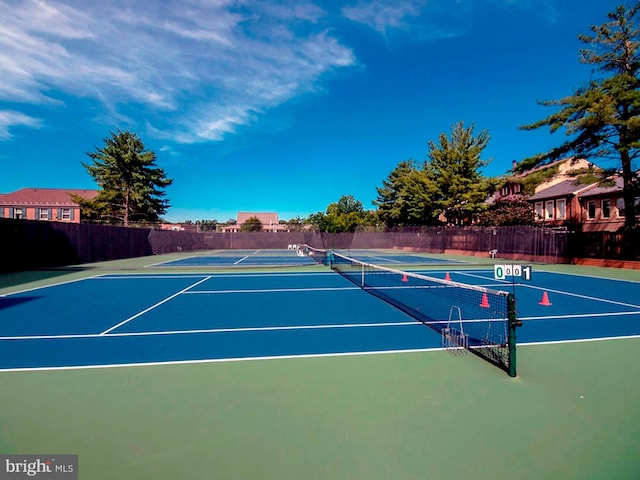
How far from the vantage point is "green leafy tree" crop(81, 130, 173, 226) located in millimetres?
41997

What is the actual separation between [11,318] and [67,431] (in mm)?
6208

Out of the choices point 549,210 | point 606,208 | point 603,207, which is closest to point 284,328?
point 606,208

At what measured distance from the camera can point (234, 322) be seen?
23.2 feet

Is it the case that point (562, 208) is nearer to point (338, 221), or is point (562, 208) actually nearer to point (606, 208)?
point (606, 208)

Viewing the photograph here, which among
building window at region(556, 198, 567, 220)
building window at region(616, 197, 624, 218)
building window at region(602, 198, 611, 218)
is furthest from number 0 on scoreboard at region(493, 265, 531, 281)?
building window at region(556, 198, 567, 220)

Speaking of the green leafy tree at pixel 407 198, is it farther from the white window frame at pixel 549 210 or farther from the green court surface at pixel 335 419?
the green court surface at pixel 335 419

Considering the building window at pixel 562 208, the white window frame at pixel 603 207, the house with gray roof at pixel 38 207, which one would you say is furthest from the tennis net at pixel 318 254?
the house with gray roof at pixel 38 207

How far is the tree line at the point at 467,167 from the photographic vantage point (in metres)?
20.1

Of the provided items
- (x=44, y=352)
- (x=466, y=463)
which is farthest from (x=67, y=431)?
(x=466, y=463)

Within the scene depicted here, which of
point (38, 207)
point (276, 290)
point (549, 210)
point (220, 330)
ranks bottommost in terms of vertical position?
point (276, 290)

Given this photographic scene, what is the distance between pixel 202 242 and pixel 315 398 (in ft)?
130

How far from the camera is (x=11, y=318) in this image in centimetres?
750

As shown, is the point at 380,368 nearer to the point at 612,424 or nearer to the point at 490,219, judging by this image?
the point at 612,424

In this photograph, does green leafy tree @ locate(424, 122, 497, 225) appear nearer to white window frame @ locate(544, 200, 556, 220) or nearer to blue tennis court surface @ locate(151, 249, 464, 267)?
white window frame @ locate(544, 200, 556, 220)
